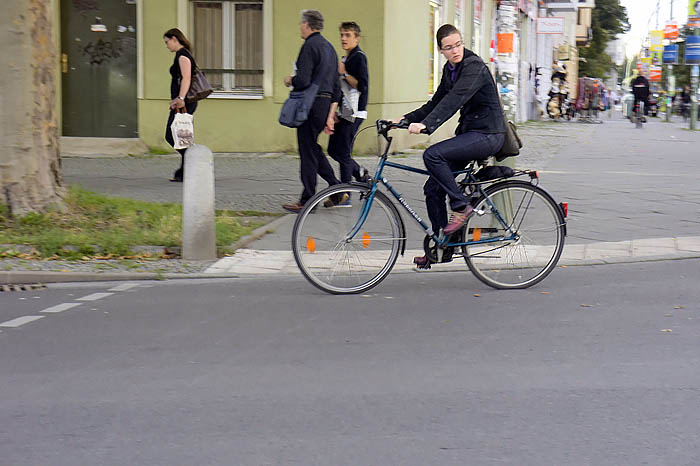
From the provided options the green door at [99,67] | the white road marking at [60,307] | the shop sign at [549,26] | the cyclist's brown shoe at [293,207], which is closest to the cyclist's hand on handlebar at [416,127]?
the white road marking at [60,307]

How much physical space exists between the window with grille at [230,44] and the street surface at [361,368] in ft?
27.8

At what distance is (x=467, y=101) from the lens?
22.6 ft

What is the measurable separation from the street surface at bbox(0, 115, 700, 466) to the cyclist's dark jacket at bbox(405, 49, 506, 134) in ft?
2.74

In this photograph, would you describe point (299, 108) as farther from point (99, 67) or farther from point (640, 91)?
point (640, 91)

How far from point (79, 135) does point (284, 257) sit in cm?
973

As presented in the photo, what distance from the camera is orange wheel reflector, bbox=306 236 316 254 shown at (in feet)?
22.5

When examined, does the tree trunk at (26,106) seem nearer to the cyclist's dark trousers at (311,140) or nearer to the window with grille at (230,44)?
the cyclist's dark trousers at (311,140)

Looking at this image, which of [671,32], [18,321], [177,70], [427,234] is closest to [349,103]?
[177,70]

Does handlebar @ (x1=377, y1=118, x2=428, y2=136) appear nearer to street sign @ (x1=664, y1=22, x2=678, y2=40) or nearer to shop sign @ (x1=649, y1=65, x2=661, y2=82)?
street sign @ (x1=664, y1=22, x2=678, y2=40)

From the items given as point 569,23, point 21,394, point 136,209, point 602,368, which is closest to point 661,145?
point 136,209

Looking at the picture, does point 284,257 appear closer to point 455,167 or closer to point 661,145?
point 455,167

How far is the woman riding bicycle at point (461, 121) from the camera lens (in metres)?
6.78

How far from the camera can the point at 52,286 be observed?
7332 mm

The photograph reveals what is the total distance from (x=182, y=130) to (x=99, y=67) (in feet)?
19.1
